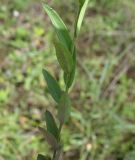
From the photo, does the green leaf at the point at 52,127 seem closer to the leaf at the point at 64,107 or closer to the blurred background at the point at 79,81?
the leaf at the point at 64,107

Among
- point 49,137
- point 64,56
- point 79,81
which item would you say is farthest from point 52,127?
point 79,81

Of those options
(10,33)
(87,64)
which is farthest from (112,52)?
(10,33)

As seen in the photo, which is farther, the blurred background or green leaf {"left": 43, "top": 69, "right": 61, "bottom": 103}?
the blurred background

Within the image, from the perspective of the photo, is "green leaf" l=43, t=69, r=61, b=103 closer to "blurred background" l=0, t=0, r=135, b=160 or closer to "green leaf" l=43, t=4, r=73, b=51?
"green leaf" l=43, t=4, r=73, b=51

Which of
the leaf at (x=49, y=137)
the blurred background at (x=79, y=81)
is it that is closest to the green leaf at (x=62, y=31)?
the leaf at (x=49, y=137)

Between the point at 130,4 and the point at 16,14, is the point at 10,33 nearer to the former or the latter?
the point at 16,14

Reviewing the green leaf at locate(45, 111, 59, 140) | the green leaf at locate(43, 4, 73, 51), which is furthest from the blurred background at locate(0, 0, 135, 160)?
the green leaf at locate(43, 4, 73, 51)
